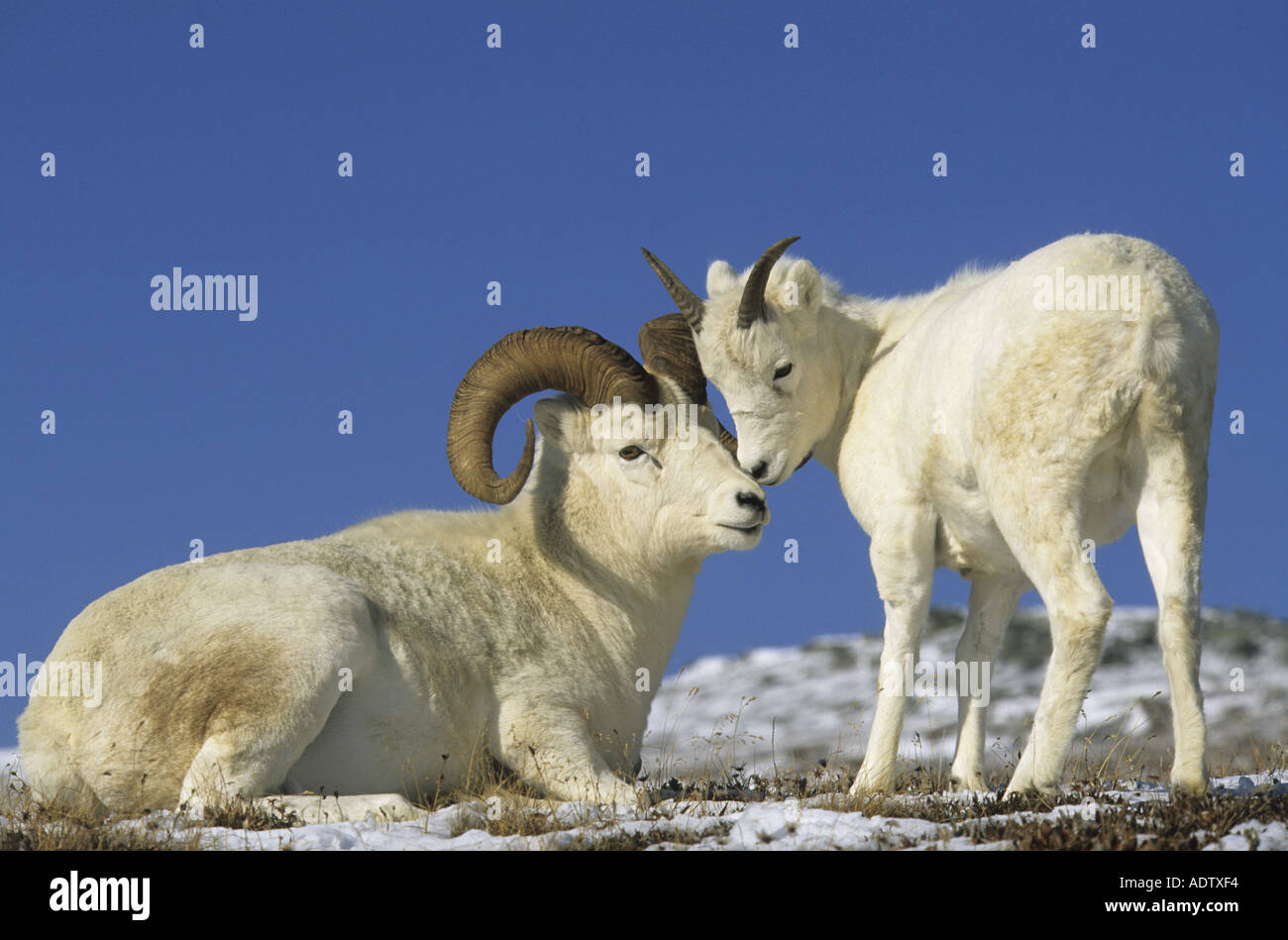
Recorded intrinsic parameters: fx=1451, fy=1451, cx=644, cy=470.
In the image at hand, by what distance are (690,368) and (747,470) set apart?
50.2 inches

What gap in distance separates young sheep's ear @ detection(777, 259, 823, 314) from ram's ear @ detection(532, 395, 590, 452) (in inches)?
78.9

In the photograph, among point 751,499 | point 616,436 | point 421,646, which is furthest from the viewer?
point 616,436

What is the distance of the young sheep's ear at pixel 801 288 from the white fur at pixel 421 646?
1.36 meters

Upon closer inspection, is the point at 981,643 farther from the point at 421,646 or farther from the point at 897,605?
the point at 421,646

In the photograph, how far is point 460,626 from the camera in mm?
10297

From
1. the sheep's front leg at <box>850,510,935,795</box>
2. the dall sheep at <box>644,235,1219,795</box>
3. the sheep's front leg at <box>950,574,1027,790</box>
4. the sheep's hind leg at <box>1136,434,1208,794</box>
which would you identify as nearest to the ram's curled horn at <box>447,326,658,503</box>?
the dall sheep at <box>644,235,1219,795</box>

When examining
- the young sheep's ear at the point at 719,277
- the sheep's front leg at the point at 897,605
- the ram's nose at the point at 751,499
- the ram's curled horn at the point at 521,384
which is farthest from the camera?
the ram's curled horn at the point at 521,384

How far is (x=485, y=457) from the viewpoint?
11.3m

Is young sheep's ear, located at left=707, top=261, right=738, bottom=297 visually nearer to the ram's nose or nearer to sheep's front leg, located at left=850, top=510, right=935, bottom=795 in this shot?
the ram's nose

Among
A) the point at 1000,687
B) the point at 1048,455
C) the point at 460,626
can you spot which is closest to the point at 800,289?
the point at 1048,455

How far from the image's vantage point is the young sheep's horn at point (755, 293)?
390 inches

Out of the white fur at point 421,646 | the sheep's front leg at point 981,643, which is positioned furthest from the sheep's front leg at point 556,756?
the sheep's front leg at point 981,643

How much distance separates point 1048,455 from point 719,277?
3513mm

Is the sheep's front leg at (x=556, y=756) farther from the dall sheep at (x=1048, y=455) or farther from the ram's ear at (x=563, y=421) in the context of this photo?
the ram's ear at (x=563, y=421)
